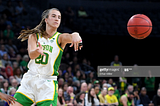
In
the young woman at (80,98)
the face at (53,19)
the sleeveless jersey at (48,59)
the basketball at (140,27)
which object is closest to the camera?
the sleeveless jersey at (48,59)

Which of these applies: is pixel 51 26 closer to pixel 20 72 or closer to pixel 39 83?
pixel 39 83

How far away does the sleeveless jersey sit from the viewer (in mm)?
3881

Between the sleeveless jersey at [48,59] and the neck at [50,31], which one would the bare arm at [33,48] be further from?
the neck at [50,31]

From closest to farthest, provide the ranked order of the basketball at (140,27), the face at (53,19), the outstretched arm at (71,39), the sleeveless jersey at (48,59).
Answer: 1. the outstretched arm at (71,39)
2. the sleeveless jersey at (48,59)
3. the face at (53,19)
4. the basketball at (140,27)

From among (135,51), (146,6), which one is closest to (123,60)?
(135,51)

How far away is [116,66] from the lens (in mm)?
11891

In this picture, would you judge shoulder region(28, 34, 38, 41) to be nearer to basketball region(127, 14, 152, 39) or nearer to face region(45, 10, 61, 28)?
face region(45, 10, 61, 28)

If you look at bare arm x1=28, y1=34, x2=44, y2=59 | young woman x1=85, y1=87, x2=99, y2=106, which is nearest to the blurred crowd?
young woman x1=85, y1=87, x2=99, y2=106

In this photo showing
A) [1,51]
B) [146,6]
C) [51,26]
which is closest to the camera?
[51,26]

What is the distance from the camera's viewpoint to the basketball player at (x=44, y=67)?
376 centimetres

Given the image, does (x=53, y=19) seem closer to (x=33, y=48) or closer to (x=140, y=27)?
(x=33, y=48)

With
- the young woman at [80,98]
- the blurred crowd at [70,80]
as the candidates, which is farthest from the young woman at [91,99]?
the young woman at [80,98]

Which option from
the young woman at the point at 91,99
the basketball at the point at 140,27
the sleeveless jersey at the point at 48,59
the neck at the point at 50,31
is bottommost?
the young woman at the point at 91,99

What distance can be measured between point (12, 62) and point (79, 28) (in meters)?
4.49
